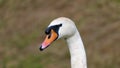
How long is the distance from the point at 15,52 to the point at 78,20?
1.43 meters

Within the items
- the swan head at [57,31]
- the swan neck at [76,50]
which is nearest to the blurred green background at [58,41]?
the swan neck at [76,50]

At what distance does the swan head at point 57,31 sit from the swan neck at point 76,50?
0.15 ft

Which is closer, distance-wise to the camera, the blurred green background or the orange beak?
the orange beak

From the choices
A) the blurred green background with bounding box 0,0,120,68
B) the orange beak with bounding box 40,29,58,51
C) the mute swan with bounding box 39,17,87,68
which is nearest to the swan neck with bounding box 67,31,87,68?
the mute swan with bounding box 39,17,87,68

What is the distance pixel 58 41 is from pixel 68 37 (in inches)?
227

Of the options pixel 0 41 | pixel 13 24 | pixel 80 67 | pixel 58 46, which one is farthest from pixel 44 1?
pixel 80 67

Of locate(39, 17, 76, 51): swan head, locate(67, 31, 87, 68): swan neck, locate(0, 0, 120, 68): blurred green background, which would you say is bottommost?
locate(67, 31, 87, 68): swan neck

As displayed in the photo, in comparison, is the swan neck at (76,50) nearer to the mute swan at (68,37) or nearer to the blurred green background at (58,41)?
the mute swan at (68,37)

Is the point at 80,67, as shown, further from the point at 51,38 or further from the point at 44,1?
the point at 44,1

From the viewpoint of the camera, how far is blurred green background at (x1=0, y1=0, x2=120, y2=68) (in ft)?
29.8

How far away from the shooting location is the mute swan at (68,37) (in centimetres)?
404

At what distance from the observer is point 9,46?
10383 millimetres

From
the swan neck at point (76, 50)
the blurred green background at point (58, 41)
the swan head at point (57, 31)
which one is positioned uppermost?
the blurred green background at point (58, 41)

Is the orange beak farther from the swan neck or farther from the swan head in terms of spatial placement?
the swan neck
